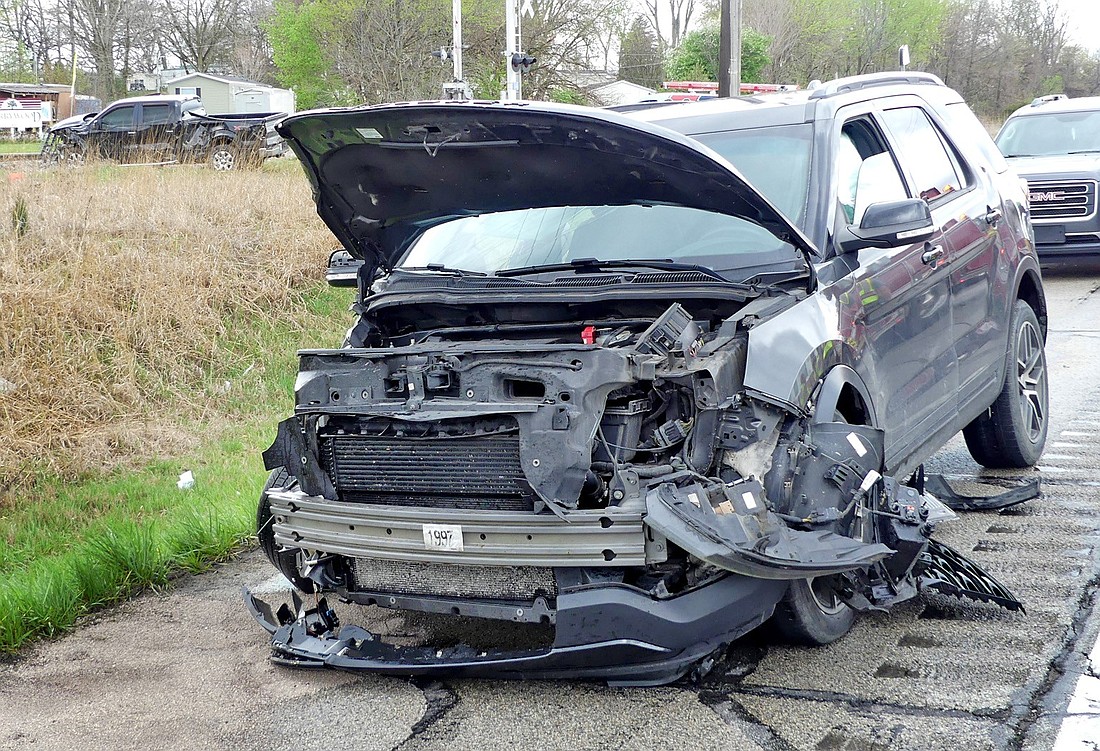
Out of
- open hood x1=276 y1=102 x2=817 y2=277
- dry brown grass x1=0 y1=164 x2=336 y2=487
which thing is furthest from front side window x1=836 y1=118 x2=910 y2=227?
dry brown grass x1=0 y1=164 x2=336 y2=487

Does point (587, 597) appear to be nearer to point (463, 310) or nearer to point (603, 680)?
point (603, 680)

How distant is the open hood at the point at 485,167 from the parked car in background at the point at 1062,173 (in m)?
9.83

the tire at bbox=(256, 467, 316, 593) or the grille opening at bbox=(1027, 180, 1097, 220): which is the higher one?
the grille opening at bbox=(1027, 180, 1097, 220)

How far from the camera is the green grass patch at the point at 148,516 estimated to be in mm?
5031

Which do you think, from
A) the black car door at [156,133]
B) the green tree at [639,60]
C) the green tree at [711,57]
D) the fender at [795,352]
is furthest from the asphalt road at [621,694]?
the green tree at [639,60]

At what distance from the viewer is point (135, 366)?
923 cm

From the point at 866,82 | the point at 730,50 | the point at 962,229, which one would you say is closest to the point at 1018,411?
the point at 962,229

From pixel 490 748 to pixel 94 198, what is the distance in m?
10.4

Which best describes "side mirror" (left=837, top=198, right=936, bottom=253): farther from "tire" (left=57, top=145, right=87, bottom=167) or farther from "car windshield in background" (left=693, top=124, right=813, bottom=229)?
"tire" (left=57, top=145, right=87, bottom=167)

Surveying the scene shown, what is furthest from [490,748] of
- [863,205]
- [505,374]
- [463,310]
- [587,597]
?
[863,205]

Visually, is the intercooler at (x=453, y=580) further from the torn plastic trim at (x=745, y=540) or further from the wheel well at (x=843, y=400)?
the wheel well at (x=843, y=400)

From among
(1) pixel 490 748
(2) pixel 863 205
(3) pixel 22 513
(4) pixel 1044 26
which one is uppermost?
(4) pixel 1044 26

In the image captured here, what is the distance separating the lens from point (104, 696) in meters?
4.12

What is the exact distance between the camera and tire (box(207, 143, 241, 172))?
16.6 m
